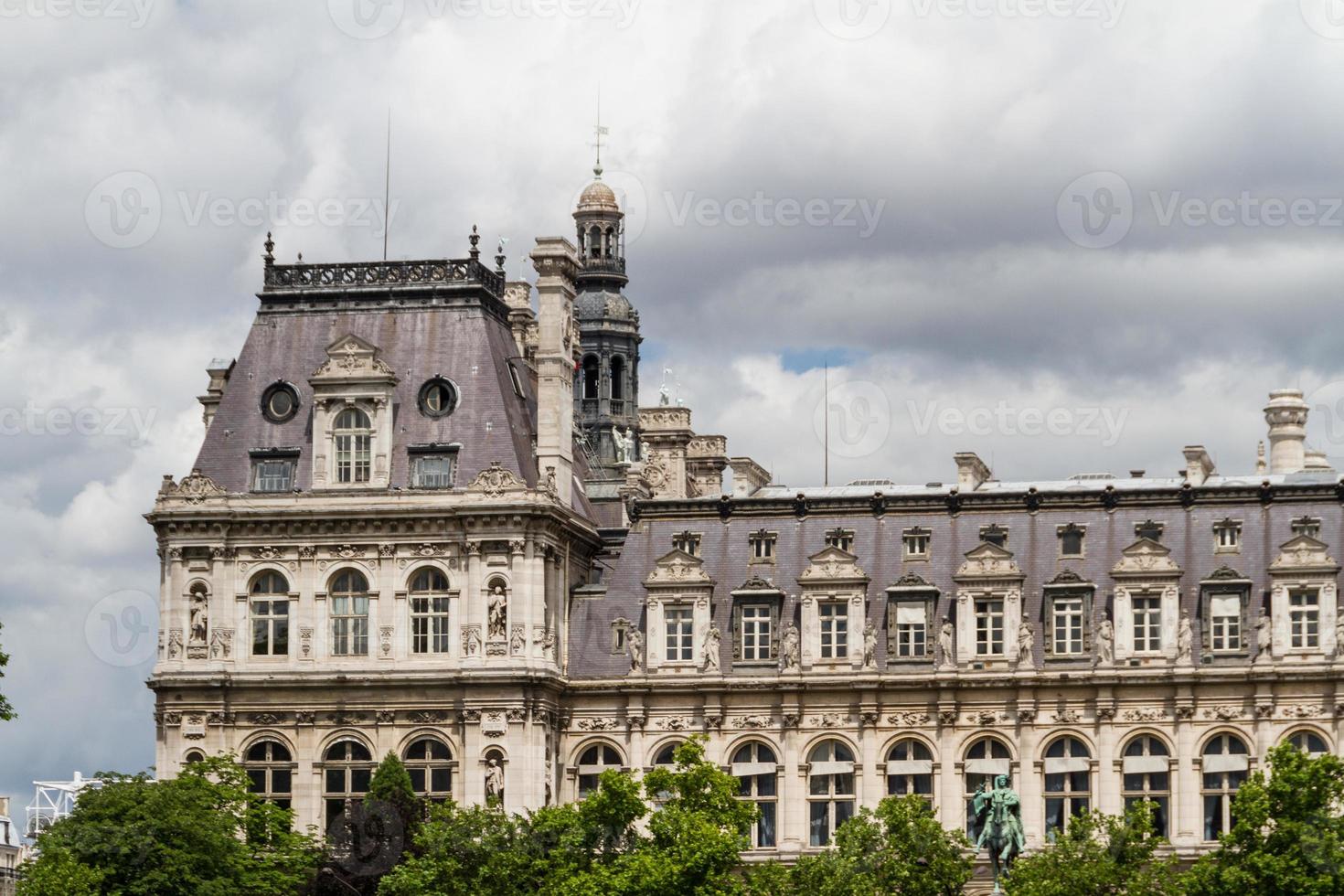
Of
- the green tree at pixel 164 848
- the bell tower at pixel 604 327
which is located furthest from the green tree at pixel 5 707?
the bell tower at pixel 604 327

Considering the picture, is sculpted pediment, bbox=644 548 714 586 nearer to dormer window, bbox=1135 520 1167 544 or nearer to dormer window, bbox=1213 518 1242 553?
dormer window, bbox=1135 520 1167 544

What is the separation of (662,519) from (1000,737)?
16.4 meters

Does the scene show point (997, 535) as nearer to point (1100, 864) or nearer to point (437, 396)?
point (1100, 864)

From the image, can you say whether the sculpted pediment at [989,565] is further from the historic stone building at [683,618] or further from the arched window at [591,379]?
the arched window at [591,379]

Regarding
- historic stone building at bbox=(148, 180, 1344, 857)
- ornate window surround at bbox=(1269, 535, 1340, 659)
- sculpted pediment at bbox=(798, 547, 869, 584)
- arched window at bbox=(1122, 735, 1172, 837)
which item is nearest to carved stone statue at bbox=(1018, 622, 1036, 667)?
historic stone building at bbox=(148, 180, 1344, 857)

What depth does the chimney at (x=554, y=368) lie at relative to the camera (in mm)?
124312

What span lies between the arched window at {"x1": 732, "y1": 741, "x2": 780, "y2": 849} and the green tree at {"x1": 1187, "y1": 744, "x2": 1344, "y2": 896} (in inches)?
768

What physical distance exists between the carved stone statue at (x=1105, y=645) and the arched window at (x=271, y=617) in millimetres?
30977

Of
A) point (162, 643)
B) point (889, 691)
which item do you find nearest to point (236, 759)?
point (162, 643)

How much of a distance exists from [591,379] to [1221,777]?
63069mm

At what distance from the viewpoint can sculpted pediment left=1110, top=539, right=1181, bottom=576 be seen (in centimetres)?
11919

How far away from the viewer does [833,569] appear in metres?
122

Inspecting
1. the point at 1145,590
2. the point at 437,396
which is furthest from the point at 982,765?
the point at 437,396

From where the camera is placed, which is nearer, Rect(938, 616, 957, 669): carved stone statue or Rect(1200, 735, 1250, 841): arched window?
Rect(1200, 735, 1250, 841): arched window
